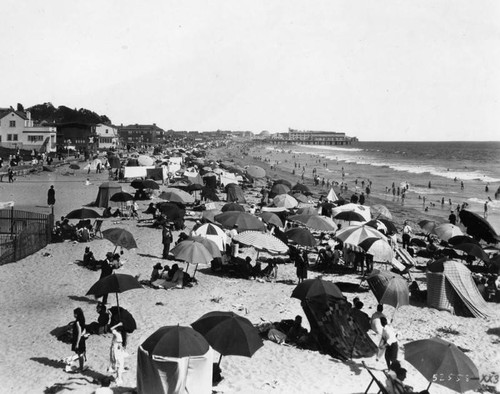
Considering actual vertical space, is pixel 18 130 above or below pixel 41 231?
above

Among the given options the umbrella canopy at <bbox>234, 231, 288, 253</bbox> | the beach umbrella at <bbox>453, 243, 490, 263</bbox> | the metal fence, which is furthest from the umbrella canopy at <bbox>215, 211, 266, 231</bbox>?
the beach umbrella at <bbox>453, 243, 490, 263</bbox>

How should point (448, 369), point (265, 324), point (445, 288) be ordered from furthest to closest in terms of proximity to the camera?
point (445, 288), point (265, 324), point (448, 369)

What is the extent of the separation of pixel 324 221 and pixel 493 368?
8810 mm

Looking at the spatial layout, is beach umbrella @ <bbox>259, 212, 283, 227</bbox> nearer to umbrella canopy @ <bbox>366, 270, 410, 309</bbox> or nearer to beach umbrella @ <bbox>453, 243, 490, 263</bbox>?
beach umbrella @ <bbox>453, 243, 490, 263</bbox>

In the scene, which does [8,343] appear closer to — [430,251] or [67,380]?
[67,380]

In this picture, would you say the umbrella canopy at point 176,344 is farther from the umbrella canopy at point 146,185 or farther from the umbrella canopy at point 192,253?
the umbrella canopy at point 146,185

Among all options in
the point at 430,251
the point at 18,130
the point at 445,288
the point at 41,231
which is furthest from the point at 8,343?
the point at 18,130

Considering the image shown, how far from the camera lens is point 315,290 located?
35.7 feet

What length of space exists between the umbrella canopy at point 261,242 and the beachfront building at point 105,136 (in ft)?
239

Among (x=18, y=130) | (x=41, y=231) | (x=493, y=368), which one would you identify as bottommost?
(x=493, y=368)

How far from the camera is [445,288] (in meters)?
14.0

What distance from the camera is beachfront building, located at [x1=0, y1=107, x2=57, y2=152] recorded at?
59750 millimetres

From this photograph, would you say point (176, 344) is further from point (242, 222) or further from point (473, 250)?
point (473, 250)

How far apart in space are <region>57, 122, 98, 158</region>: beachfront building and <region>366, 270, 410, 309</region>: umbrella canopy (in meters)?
63.7
